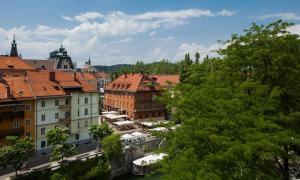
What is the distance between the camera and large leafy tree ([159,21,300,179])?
12203 mm

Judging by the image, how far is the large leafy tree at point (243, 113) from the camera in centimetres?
1220

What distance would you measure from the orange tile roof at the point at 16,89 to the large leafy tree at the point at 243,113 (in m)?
29.5

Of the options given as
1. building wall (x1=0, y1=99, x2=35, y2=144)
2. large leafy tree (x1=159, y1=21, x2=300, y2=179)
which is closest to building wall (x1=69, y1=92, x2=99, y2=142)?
building wall (x1=0, y1=99, x2=35, y2=144)

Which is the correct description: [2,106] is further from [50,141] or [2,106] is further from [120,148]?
[120,148]

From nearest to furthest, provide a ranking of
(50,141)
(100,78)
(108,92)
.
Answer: (50,141), (108,92), (100,78)

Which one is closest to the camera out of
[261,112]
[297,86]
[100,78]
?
[261,112]

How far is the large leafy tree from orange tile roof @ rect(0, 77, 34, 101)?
2951 centimetres

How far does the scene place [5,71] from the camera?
204ft

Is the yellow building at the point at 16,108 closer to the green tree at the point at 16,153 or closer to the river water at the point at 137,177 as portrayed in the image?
the green tree at the point at 16,153

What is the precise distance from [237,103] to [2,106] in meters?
33.3

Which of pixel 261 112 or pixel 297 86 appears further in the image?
pixel 297 86

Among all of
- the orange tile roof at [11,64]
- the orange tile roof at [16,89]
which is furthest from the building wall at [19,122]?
the orange tile roof at [11,64]

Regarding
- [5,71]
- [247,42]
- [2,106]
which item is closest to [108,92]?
[5,71]

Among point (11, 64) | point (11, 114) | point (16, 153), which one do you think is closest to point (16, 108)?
point (11, 114)
